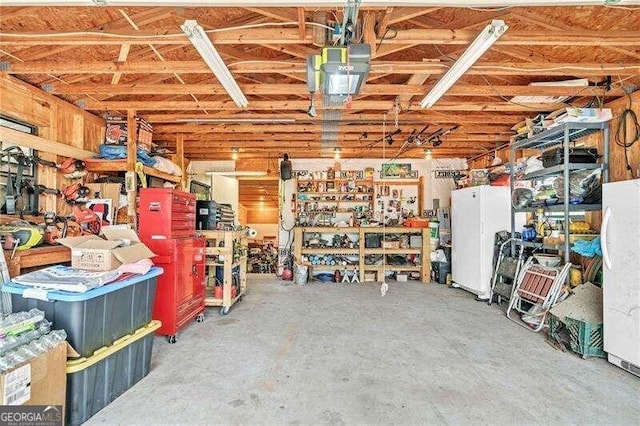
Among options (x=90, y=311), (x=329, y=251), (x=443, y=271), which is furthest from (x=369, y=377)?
(x=443, y=271)

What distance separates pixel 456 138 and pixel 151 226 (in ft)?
16.5

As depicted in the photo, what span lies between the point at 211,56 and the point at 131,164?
2392mm

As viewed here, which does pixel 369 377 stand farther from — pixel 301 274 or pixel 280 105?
pixel 301 274

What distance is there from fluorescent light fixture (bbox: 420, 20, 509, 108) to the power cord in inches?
86.3

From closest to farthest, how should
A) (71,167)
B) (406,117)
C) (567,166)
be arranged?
(567,166) < (71,167) < (406,117)

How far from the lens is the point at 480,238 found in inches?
201

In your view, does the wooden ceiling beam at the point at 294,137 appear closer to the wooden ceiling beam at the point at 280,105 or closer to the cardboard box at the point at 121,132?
the cardboard box at the point at 121,132

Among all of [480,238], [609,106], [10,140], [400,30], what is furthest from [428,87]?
[10,140]

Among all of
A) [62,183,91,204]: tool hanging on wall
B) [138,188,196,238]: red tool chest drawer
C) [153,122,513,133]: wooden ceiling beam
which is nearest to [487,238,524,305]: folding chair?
[153,122,513,133]: wooden ceiling beam

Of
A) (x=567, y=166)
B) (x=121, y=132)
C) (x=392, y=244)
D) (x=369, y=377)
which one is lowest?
(x=369, y=377)

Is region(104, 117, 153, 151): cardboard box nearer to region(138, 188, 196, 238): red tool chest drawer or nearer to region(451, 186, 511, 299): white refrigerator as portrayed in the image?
region(138, 188, 196, 238): red tool chest drawer

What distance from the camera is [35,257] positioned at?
2625 mm

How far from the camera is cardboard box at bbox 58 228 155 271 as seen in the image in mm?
2234

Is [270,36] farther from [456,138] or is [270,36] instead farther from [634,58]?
[456,138]
